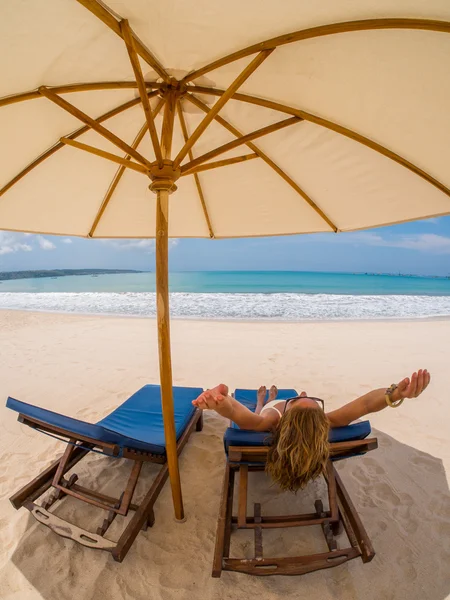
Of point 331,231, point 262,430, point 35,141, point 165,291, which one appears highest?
point 35,141

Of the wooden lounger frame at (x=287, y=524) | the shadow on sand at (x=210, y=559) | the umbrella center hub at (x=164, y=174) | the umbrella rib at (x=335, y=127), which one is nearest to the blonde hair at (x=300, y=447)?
the wooden lounger frame at (x=287, y=524)

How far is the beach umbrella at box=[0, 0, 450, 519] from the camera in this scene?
1.33 m

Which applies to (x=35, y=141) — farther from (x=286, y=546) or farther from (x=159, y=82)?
(x=286, y=546)

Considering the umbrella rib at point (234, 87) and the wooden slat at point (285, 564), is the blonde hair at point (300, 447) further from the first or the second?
the umbrella rib at point (234, 87)

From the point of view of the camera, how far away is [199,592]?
183cm

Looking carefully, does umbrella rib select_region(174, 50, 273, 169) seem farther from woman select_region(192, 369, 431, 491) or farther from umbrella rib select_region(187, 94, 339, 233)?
woman select_region(192, 369, 431, 491)

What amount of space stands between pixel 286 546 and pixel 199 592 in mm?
658

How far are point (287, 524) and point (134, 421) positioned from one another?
1.63m

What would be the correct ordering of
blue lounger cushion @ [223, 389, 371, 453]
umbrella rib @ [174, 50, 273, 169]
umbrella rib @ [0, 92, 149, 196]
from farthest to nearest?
umbrella rib @ [0, 92, 149, 196] < blue lounger cushion @ [223, 389, 371, 453] < umbrella rib @ [174, 50, 273, 169]

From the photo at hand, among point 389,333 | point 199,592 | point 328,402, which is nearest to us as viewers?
point 199,592

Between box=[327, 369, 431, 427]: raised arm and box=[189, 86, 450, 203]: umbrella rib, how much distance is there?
4.57 feet

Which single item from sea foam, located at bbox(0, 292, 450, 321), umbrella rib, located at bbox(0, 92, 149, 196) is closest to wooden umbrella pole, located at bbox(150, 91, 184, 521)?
umbrella rib, located at bbox(0, 92, 149, 196)

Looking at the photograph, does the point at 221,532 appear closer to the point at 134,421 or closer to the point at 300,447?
the point at 300,447

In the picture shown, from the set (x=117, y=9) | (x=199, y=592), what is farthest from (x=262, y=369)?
(x=117, y=9)
